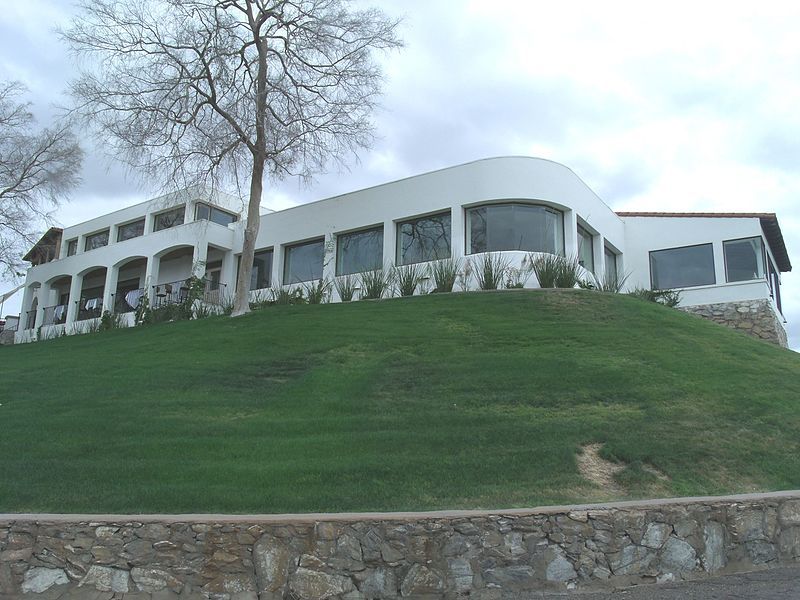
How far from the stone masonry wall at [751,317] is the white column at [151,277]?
21.1 meters

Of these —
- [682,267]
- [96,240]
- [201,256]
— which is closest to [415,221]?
[682,267]

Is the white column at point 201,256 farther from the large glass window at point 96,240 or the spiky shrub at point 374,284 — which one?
the large glass window at point 96,240

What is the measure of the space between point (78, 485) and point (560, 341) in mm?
8514

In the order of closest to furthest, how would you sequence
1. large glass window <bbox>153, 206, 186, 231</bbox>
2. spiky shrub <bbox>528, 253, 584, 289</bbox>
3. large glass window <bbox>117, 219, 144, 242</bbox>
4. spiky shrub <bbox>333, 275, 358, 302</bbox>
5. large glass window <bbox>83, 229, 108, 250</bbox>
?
spiky shrub <bbox>528, 253, 584, 289</bbox> → spiky shrub <bbox>333, 275, 358, 302</bbox> → large glass window <bbox>153, 206, 186, 231</bbox> → large glass window <bbox>117, 219, 144, 242</bbox> → large glass window <bbox>83, 229, 108, 250</bbox>

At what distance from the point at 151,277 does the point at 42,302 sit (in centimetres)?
1271

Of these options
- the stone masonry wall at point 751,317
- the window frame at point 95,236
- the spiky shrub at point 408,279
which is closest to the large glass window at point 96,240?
the window frame at point 95,236

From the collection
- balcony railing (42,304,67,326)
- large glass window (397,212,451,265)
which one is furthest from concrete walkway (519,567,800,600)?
balcony railing (42,304,67,326)

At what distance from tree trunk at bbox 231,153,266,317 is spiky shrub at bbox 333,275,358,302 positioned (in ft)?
8.99

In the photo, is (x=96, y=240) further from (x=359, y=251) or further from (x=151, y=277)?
(x=359, y=251)

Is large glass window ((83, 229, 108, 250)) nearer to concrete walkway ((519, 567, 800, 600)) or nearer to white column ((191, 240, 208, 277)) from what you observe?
white column ((191, 240, 208, 277))

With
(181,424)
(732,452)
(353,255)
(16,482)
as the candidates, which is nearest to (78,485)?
(16,482)

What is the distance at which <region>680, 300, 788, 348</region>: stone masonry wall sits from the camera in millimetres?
19234

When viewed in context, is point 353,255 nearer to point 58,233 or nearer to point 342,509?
point 342,509

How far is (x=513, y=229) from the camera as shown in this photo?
62.5ft
